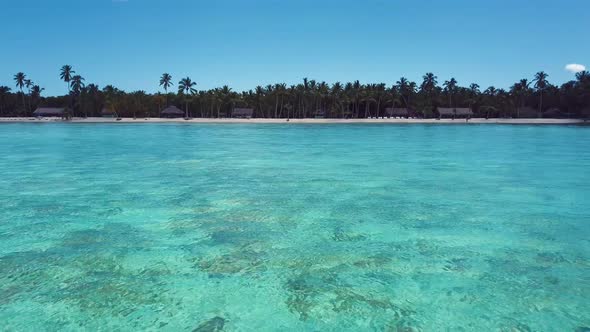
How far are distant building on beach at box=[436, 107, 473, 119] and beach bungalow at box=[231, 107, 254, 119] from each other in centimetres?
4043

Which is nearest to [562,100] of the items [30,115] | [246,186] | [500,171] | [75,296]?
[500,171]

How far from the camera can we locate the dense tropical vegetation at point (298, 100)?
306ft

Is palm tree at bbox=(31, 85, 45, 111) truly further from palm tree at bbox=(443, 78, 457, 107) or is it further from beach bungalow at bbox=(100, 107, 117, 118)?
palm tree at bbox=(443, 78, 457, 107)

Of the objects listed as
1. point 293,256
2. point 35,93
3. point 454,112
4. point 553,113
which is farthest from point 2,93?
point 553,113

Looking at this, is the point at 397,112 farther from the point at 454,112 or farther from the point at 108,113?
the point at 108,113

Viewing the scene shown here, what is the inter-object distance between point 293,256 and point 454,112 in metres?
92.6

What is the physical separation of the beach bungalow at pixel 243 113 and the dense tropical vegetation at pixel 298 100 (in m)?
1.67

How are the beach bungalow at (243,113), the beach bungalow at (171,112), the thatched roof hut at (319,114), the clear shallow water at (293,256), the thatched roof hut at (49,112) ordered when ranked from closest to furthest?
the clear shallow water at (293,256) < the thatched roof hut at (49,112) < the beach bungalow at (171,112) < the beach bungalow at (243,113) < the thatched roof hut at (319,114)

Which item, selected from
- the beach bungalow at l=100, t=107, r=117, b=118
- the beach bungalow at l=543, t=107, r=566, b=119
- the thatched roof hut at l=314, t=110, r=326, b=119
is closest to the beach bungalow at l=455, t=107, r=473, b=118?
the beach bungalow at l=543, t=107, r=566, b=119

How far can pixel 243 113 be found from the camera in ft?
306

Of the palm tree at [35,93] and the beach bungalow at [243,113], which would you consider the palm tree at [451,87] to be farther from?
the palm tree at [35,93]

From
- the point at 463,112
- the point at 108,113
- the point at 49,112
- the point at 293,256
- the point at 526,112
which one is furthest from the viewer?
the point at 526,112

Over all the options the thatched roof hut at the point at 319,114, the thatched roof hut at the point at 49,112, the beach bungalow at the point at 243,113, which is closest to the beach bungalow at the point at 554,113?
the thatched roof hut at the point at 319,114

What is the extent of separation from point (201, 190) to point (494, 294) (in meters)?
8.94
